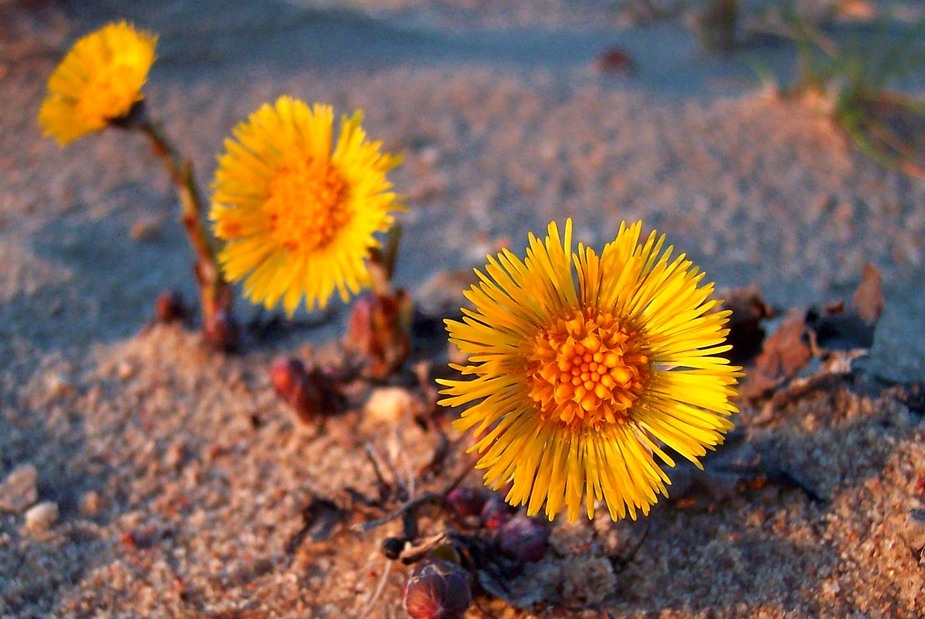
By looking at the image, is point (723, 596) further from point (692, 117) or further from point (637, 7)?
point (637, 7)

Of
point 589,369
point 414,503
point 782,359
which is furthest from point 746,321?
point 414,503

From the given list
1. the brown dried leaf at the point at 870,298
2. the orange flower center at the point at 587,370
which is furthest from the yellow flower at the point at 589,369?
the brown dried leaf at the point at 870,298

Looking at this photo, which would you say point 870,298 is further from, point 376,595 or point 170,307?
point 170,307

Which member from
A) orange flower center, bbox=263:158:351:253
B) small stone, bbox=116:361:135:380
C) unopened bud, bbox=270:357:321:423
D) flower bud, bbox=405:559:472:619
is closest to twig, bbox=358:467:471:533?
Answer: flower bud, bbox=405:559:472:619

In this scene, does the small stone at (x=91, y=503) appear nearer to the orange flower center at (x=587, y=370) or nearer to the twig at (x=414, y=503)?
the twig at (x=414, y=503)

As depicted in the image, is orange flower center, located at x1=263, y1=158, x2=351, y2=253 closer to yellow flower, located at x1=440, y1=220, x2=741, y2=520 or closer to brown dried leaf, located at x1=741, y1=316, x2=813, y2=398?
yellow flower, located at x1=440, y1=220, x2=741, y2=520

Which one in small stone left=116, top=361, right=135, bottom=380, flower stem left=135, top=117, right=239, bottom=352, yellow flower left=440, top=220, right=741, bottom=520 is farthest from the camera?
small stone left=116, top=361, right=135, bottom=380
